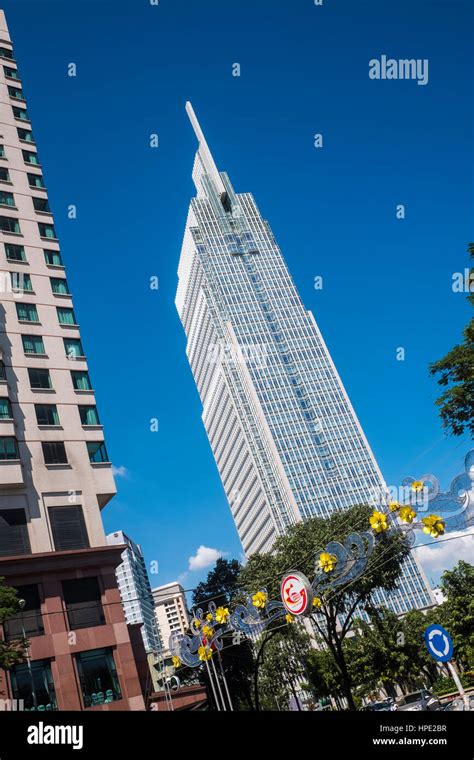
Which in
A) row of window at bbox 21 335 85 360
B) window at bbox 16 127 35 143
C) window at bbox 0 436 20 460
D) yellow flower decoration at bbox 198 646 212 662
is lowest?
yellow flower decoration at bbox 198 646 212 662

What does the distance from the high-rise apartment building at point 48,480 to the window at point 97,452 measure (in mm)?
65

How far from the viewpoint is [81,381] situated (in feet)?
118

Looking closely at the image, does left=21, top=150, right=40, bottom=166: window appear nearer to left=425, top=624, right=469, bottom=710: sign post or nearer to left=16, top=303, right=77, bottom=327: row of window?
left=16, top=303, right=77, bottom=327: row of window

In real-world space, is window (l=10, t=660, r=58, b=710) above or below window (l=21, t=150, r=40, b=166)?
below

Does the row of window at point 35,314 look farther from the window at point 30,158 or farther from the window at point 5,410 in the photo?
the window at point 30,158

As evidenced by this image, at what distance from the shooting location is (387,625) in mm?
47031

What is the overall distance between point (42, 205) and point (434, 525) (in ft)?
120

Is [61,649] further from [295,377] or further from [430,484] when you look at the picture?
[295,377]

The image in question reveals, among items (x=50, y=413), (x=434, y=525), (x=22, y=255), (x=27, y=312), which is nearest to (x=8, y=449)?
(x=50, y=413)

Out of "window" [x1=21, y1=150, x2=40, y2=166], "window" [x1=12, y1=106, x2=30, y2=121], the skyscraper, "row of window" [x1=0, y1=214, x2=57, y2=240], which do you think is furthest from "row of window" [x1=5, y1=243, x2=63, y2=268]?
the skyscraper

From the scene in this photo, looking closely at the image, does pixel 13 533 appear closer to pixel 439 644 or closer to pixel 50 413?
pixel 50 413

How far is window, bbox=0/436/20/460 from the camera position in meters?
30.2

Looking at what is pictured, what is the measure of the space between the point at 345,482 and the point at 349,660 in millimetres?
71214

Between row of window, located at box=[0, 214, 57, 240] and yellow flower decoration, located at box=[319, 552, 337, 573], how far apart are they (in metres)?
31.6
